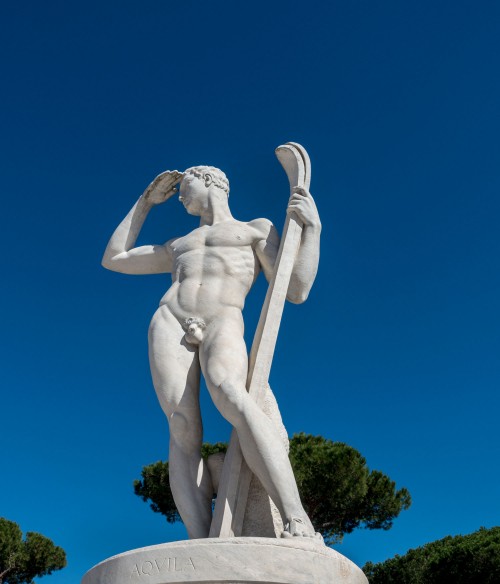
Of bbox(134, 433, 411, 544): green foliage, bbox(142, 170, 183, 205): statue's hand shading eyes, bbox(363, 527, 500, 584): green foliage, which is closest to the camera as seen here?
bbox(142, 170, 183, 205): statue's hand shading eyes

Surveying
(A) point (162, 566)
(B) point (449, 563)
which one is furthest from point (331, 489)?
(A) point (162, 566)

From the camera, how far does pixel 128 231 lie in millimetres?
6793

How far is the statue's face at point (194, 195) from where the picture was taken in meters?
6.66

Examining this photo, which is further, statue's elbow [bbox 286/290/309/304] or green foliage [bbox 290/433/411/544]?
green foliage [bbox 290/433/411/544]

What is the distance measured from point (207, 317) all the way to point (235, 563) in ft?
6.85

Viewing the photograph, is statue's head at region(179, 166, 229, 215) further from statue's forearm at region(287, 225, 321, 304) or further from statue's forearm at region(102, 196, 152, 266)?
statue's forearm at region(287, 225, 321, 304)

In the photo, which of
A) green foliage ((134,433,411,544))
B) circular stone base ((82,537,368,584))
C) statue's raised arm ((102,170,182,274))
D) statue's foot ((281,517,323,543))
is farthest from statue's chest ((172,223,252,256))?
green foliage ((134,433,411,544))

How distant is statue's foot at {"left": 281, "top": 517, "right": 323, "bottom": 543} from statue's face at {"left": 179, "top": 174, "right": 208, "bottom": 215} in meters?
3.12

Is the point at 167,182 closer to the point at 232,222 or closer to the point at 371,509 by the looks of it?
the point at 232,222

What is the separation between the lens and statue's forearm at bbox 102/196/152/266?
6.74 meters

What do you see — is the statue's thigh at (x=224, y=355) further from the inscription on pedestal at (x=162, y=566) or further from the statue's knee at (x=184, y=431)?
the inscription on pedestal at (x=162, y=566)

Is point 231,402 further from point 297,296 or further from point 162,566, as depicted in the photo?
point 297,296

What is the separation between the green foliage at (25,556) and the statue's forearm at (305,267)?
2010 centimetres

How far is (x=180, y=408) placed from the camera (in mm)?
5449
